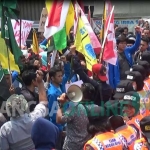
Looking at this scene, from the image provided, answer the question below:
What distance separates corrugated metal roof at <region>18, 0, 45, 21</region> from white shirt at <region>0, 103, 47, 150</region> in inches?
576

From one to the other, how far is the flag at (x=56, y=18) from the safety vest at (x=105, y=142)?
3.34 meters

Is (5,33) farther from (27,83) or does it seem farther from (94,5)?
(94,5)

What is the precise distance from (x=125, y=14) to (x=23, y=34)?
655 cm

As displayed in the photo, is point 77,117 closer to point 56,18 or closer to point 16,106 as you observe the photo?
point 16,106

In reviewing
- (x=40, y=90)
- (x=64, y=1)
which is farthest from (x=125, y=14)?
(x=40, y=90)

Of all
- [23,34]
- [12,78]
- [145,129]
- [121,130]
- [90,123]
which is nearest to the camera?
[145,129]

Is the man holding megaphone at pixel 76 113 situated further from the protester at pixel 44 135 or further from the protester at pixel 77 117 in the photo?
the protester at pixel 44 135

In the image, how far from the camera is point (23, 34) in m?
10.2

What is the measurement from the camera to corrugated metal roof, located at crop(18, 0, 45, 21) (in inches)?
746

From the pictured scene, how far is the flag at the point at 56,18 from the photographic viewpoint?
7211 mm

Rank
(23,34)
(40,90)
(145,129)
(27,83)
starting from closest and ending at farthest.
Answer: (145,129)
(40,90)
(27,83)
(23,34)

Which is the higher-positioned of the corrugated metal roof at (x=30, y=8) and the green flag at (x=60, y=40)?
the corrugated metal roof at (x=30, y=8)

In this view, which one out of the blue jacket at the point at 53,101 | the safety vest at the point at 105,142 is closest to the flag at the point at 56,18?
the blue jacket at the point at 53,101

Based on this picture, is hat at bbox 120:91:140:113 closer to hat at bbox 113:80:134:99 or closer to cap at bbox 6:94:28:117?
hat at bbox 113:80:134:99
